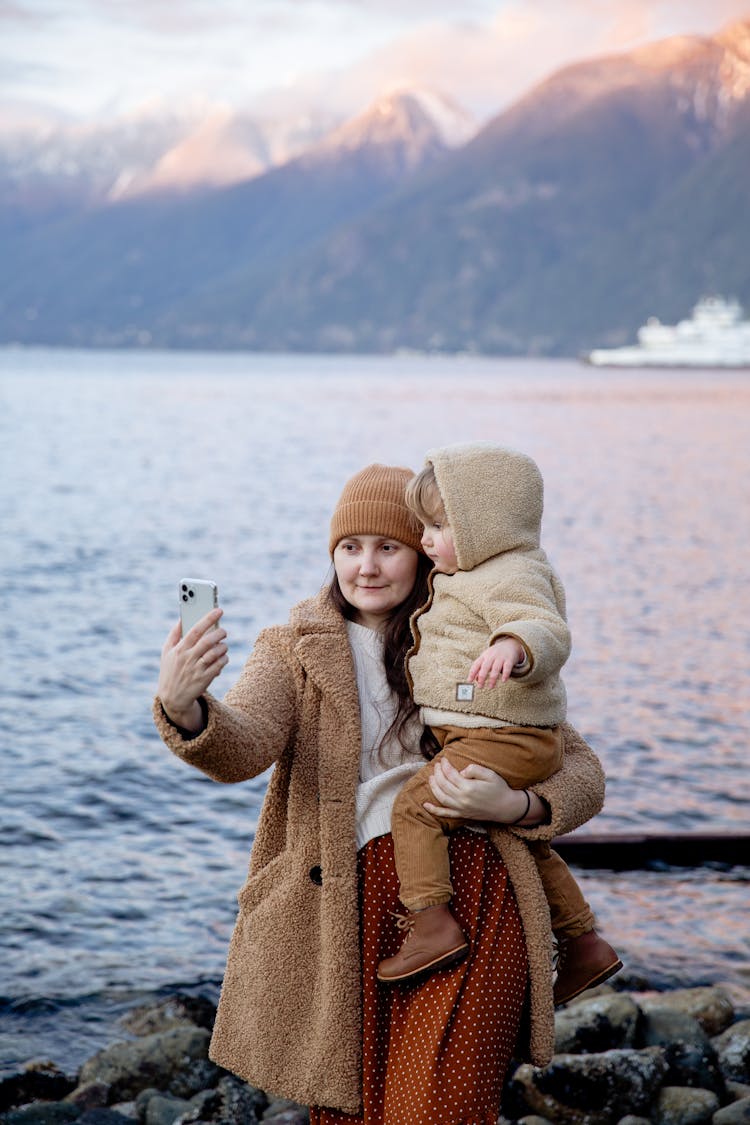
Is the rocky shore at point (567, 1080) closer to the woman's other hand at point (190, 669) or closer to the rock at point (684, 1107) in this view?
the rock at point (684, 1107)

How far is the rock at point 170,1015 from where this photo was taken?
628 centimetres

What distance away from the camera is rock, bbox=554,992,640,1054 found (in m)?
5.48

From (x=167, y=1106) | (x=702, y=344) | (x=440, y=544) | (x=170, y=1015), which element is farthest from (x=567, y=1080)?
(x=702, y=344)

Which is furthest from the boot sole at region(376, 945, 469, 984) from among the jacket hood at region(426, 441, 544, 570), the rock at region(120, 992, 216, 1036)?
the rock at region(120, 992, 216, 1036)

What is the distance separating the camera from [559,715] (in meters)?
2.81

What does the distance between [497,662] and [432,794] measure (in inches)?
13.4

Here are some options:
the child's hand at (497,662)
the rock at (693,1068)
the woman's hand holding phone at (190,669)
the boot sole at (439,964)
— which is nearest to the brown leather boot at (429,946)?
the boot sole at (439,964)

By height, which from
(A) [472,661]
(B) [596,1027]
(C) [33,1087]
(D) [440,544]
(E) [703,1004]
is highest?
(D) [440,544]

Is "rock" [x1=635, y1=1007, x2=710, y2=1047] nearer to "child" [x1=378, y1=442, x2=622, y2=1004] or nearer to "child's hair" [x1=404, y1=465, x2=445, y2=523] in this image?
"child" [x1=378, y1=442, x2=622, y2=1004]

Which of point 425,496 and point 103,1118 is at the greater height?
point 425,496

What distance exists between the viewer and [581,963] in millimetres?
2959

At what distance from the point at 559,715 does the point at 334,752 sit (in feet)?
1.51

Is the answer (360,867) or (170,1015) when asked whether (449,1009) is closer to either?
(360,867)

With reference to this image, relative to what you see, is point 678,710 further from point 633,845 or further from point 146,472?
point 146,472
